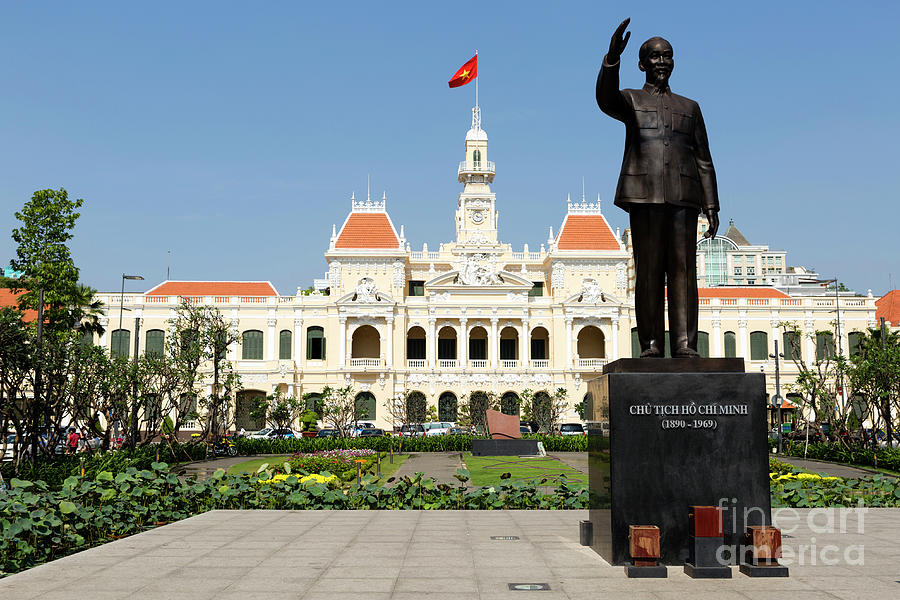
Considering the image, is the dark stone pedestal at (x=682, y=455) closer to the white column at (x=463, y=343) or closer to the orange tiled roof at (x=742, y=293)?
the white column at (x=463, y=343)

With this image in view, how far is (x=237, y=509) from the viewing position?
14.2m

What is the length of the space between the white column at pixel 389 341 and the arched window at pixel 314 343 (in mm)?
4403

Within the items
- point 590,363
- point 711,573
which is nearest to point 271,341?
point 590,363

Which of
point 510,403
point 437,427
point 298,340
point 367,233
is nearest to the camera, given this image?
point 437,427

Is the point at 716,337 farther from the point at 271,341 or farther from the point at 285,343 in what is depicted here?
the point at 271,341

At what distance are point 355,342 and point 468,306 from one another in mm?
8770

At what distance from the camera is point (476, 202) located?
201 ft

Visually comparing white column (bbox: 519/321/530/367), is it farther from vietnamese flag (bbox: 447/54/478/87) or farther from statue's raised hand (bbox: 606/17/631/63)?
statue's raised hand (bbox: 606/17/631/63)

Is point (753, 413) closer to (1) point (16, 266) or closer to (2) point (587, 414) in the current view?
(2) point (587, 414)

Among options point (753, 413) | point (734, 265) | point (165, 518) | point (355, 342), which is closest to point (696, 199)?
point (753, 413)

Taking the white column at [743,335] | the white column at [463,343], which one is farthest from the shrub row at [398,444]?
the white column at [743,335]

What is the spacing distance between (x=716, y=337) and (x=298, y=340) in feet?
91.0

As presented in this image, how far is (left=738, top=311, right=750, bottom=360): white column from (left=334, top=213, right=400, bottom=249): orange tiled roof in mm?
23687

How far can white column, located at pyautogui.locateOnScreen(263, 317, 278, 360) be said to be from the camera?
54250 mm
